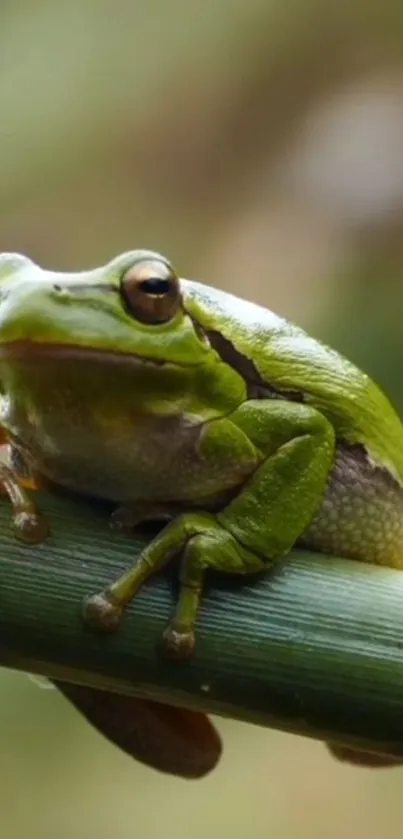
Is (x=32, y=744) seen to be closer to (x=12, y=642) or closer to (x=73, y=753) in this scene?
(x=73, y=753)

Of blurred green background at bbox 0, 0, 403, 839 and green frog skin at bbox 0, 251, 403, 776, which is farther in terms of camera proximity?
blurred green background at bbox 0, 0, 403, 839

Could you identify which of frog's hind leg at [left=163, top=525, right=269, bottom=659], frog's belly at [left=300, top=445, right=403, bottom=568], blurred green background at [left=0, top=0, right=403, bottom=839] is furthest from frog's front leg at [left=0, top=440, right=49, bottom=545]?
blurred green background at [left=0, top=0, right=403, bottom=839]

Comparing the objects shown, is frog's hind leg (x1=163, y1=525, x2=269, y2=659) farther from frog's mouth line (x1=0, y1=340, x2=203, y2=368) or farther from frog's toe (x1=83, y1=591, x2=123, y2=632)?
frog's mouth line (x1=0, y1=340, x2=203, y2=368)

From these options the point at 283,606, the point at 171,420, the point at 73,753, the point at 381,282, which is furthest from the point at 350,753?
the point at 381,282

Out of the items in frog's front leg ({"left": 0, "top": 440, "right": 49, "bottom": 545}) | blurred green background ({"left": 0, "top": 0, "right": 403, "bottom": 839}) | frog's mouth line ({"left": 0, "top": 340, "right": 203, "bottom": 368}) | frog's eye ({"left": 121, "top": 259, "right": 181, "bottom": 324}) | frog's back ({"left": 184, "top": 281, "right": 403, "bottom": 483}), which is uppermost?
frog's eye ({"left": 121, "top": 259, "right": 181, "bottom": 324})

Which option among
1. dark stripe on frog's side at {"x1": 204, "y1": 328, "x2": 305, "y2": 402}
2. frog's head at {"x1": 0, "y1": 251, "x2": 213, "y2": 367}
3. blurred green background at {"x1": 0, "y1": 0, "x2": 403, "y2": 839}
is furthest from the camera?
blurred green background at {"x1": 0, "y1": 0, "x2": 403, "y2": 839}

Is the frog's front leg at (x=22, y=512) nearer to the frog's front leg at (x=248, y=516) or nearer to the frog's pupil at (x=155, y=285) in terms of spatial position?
the frog's front leg at (x=248, y=516)

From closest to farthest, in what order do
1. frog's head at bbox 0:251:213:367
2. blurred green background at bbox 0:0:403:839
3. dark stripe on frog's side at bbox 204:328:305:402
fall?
frog's head at bbox 0:251:213:367 → dark stripe on frog's side at bbox 204:328:305:402 → blurred green background at bbox 0:0:403:839

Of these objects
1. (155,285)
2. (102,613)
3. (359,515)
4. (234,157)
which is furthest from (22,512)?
(234,157)
